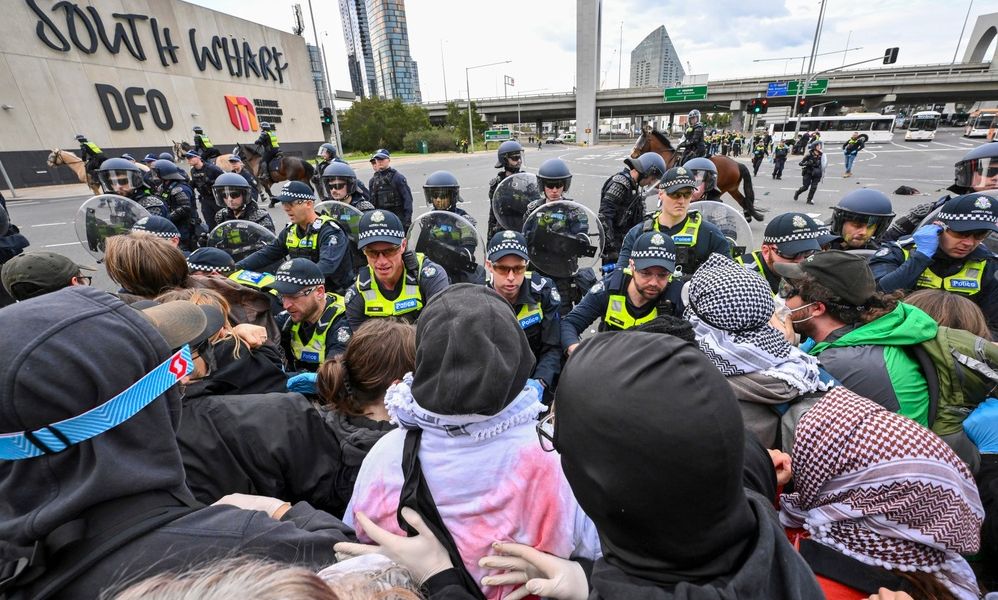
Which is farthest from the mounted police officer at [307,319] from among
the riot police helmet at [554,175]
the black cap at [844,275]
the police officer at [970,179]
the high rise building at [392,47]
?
the high rise building at [392,47]

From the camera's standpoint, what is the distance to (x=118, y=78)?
20.1m

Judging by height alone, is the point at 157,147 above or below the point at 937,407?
above

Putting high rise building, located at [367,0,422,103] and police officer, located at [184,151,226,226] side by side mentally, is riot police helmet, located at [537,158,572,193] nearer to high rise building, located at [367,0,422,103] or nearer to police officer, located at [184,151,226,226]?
police officer, located at [184,151,226,226]

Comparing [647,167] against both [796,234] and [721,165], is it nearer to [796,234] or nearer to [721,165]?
[796,234]

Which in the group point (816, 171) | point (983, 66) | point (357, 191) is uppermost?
point (983, 66)

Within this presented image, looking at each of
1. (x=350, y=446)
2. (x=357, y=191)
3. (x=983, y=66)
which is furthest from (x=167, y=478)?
(x=983, y=66)

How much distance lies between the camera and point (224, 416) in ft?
4.63

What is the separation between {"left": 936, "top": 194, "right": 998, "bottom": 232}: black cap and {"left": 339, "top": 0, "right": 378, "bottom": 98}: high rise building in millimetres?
98527

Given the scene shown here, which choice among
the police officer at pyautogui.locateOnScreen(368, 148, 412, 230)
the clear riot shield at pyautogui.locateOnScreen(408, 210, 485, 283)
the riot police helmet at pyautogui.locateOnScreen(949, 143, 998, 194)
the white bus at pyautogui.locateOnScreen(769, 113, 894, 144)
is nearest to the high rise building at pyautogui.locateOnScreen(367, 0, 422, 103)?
the white bus at pyautogui.locateOnScreen(769, 113, 894, 144)

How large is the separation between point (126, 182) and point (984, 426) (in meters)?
8.60

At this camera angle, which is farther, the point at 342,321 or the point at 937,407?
the point at 342,321

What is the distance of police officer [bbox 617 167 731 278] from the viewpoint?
3725 millimetres

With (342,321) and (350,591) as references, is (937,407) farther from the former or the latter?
(342,321)

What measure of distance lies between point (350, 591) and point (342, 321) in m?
2.33
